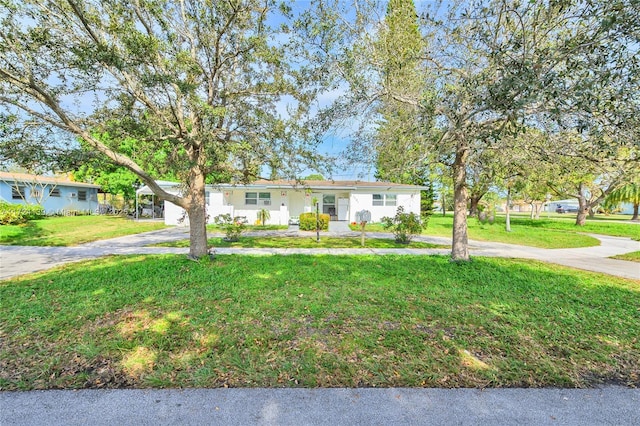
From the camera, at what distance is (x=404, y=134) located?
5.83m

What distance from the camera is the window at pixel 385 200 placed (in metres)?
19.4

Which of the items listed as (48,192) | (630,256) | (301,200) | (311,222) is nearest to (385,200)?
(301,200)

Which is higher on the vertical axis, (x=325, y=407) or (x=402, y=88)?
(x=402, y=88)

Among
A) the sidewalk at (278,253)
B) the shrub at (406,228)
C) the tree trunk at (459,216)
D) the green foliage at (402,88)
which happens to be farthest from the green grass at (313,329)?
the shrub at (406,228)

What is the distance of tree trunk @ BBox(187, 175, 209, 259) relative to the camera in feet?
21.6

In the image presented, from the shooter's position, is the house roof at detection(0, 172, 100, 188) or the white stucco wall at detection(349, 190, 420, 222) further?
the house roof at detection(0, 172, 100, 188)

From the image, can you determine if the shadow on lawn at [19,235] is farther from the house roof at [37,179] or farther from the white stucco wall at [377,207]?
the white stucco wall at [377,207]

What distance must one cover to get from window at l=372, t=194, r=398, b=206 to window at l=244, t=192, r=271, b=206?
23.2 feet

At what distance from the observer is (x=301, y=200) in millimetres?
19641

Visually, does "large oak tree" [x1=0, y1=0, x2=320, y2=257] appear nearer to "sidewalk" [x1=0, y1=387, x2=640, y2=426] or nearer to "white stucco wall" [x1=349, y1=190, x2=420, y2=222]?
"sidewalk" [x1=0, y1=387, x2=640, y2=426]

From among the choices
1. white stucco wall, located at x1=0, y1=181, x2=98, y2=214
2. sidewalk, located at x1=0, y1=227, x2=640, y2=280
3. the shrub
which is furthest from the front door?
white stucco wall, located at x1=0, y1=181, x2=98, y2=214

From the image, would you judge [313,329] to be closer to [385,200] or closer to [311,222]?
[311,222]

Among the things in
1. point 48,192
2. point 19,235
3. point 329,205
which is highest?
point 48,192

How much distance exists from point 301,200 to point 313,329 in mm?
16371
